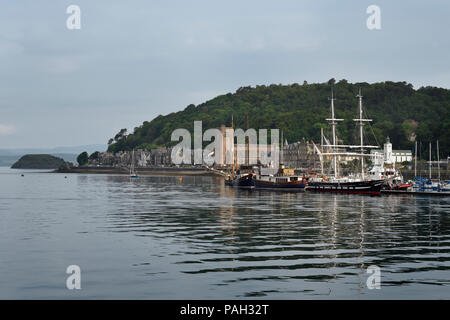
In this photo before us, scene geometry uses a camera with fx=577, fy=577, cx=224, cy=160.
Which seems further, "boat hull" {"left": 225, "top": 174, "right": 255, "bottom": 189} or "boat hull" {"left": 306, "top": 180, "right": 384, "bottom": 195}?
"boat hull" {"left": 225, "top": 174, "right": 255, "bottom": 189}

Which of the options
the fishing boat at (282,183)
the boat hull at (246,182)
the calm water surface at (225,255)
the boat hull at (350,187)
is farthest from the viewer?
the boat hull at (246,182)

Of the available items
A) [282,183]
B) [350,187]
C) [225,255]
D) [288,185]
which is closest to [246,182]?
[282,183]

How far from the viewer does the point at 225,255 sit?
32031 mm

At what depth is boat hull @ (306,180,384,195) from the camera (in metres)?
105

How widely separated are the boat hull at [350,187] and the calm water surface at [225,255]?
163ft

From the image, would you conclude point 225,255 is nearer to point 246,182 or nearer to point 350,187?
point 350,187

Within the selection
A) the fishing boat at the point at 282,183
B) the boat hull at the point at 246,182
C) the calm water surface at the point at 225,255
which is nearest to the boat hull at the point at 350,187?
the fishing boat at the point at 282,183

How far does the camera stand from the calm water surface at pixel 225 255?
23344 millimetres

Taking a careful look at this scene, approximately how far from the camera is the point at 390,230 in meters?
44.7

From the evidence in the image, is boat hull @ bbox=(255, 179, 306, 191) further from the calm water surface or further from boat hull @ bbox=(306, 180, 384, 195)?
the calm water surface

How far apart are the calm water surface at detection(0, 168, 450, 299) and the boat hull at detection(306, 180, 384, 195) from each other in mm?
49709

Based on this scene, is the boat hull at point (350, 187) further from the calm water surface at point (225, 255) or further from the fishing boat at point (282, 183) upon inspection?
the calm water surface at point (225, 255)

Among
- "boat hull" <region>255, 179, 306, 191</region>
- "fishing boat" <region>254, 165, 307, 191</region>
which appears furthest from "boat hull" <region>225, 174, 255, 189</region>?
"boat hull" <region>255, 179, 306, 191</region>
